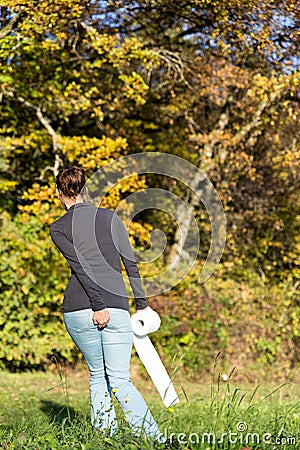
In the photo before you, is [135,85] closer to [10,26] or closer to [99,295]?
[10,26]

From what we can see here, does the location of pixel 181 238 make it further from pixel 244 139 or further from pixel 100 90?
pixel 100 90

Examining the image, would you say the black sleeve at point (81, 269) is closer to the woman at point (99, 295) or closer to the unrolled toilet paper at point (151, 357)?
the woman at point (99, 295)

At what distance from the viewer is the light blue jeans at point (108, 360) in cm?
353

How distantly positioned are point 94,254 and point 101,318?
0.36 m

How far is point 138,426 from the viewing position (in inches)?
128

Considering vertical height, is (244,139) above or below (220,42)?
below

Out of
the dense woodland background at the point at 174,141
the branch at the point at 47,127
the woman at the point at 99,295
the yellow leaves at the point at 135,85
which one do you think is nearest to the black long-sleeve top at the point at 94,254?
the woman at the point at 99,295

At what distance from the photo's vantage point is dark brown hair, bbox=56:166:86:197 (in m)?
3.66

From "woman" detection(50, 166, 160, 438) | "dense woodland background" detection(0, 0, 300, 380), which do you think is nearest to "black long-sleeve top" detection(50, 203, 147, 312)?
"woman" detection(50, 166, 160, 438)

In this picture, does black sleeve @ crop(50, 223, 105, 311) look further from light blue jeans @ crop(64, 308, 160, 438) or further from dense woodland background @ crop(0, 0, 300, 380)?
dense woodland background @ crop(0, 0, 300, 380)

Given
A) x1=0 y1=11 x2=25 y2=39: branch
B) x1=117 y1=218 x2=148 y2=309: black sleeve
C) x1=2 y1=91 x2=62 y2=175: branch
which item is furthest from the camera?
x1=2 y1=91 x2=62 y2=175: branch

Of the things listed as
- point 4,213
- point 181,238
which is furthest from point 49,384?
point 181,238

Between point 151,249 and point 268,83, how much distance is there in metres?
2.89

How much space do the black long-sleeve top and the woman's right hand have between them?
0.20ft
